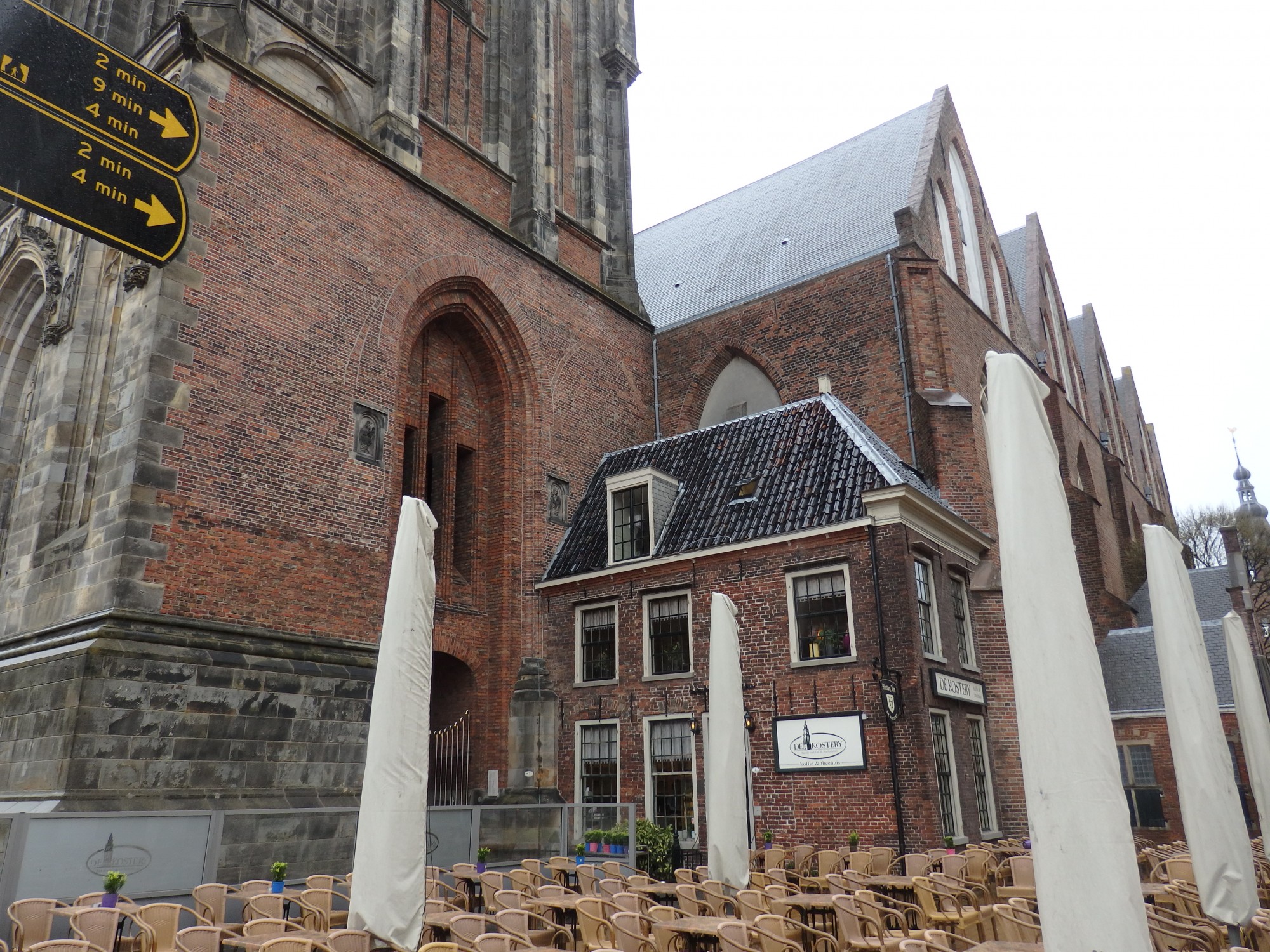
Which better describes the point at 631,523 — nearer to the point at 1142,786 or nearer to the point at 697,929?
the point at 697,929

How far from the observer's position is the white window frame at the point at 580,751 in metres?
17.4

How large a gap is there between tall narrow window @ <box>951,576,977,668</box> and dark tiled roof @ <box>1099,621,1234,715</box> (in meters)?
6.56

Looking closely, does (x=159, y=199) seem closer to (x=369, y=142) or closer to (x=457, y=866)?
(x=369, y=142)

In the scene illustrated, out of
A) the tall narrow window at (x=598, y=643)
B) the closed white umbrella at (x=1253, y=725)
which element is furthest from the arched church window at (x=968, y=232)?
the closed white umbrella at (x=1253, y=725)

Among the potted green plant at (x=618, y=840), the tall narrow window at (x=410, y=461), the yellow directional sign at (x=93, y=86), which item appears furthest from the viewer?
the tall narrow window at (x=410, y=461)

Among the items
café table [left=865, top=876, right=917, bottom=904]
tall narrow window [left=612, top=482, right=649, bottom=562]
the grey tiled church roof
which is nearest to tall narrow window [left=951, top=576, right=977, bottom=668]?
tall narrow window [left=612, top=482, right=649, bottom=562]

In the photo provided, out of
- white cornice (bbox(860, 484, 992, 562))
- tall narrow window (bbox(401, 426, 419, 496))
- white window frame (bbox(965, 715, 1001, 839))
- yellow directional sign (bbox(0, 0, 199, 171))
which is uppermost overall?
yellow directional sign (bbox(0, 0, 199, 171))

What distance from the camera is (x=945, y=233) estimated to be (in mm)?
24266

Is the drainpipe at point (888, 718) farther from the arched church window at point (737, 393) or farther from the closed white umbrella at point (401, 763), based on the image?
the closed white umbrella at point (401, 763)

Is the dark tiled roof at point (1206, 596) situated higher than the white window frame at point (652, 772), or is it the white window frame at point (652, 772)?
the dark tiled roof at point (1206, 596)

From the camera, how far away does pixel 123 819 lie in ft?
32.7

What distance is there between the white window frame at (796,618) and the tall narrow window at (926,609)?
3.93 feet

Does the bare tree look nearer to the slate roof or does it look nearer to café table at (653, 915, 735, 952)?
the slate roof

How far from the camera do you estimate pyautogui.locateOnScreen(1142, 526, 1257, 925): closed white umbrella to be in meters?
6.76
